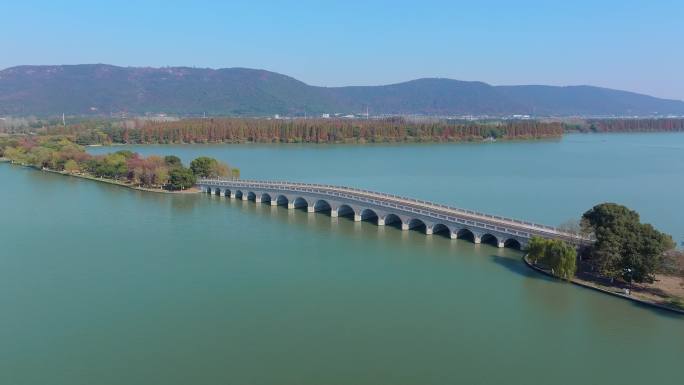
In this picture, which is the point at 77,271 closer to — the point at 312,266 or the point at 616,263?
the point at 312,266

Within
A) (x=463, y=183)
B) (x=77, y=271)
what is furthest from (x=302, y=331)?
(x=463, y=183)

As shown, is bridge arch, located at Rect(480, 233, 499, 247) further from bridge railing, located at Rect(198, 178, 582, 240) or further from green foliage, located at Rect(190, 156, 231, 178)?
green foliage, located at Rect(190, 156, 231, 178)

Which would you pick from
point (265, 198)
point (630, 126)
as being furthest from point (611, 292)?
point (630, 126)

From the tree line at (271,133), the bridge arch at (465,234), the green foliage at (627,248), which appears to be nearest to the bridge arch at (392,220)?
the bridge arch at (465,234)

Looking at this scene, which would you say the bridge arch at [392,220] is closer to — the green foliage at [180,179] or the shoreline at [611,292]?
the shoreline at [611,292]

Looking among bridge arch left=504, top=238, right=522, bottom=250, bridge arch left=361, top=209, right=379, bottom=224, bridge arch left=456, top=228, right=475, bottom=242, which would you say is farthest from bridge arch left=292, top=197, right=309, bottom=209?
bridge arch left=504, top=238, right=522, bottom=250
